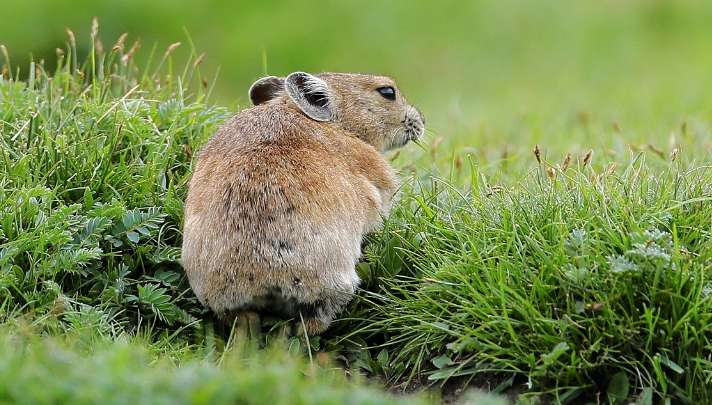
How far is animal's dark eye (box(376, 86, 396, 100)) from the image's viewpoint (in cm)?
657

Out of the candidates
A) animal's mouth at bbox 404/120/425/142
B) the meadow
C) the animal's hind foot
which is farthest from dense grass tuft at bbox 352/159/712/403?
animal's mouth at bbox 404/120/425/142

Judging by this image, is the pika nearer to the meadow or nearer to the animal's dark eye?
the meadow

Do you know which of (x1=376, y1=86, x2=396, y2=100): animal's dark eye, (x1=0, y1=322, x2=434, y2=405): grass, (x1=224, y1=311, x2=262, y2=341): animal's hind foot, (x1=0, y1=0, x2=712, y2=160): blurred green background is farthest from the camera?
(x1=0, y1=0, x2=712, y2=160): blurred green background

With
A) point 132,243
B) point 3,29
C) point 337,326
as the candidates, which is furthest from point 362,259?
point 3,29

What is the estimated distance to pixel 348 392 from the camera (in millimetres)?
3971

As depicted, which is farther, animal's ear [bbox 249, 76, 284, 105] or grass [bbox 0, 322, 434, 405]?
animal's ear [bbox 249, 76, 284, 105]

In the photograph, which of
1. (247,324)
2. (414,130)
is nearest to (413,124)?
(414,130)

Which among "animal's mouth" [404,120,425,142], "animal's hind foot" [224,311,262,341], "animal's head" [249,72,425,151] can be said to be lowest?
"animal's hind foot" [224,311,262,341]

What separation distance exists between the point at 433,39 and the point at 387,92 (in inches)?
324

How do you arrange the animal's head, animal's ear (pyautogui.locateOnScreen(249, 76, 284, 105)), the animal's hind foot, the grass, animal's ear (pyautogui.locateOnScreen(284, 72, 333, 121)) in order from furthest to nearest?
animal's ear (pyautogui.locateOnScreen(249, 76, 284, 105)), the animal's head, animal's ear (pyautogui.locateOnScreen(284, 72, 333, 121)), the animal's hind foot, the grass

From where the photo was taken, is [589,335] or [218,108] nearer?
[589,335]

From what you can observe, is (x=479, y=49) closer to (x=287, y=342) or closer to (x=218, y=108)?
(x=218, y=108)

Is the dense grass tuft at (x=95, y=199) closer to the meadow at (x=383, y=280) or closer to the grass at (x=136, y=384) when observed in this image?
the meadow at (x=383, y=280)

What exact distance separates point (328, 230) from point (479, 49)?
389 inches
